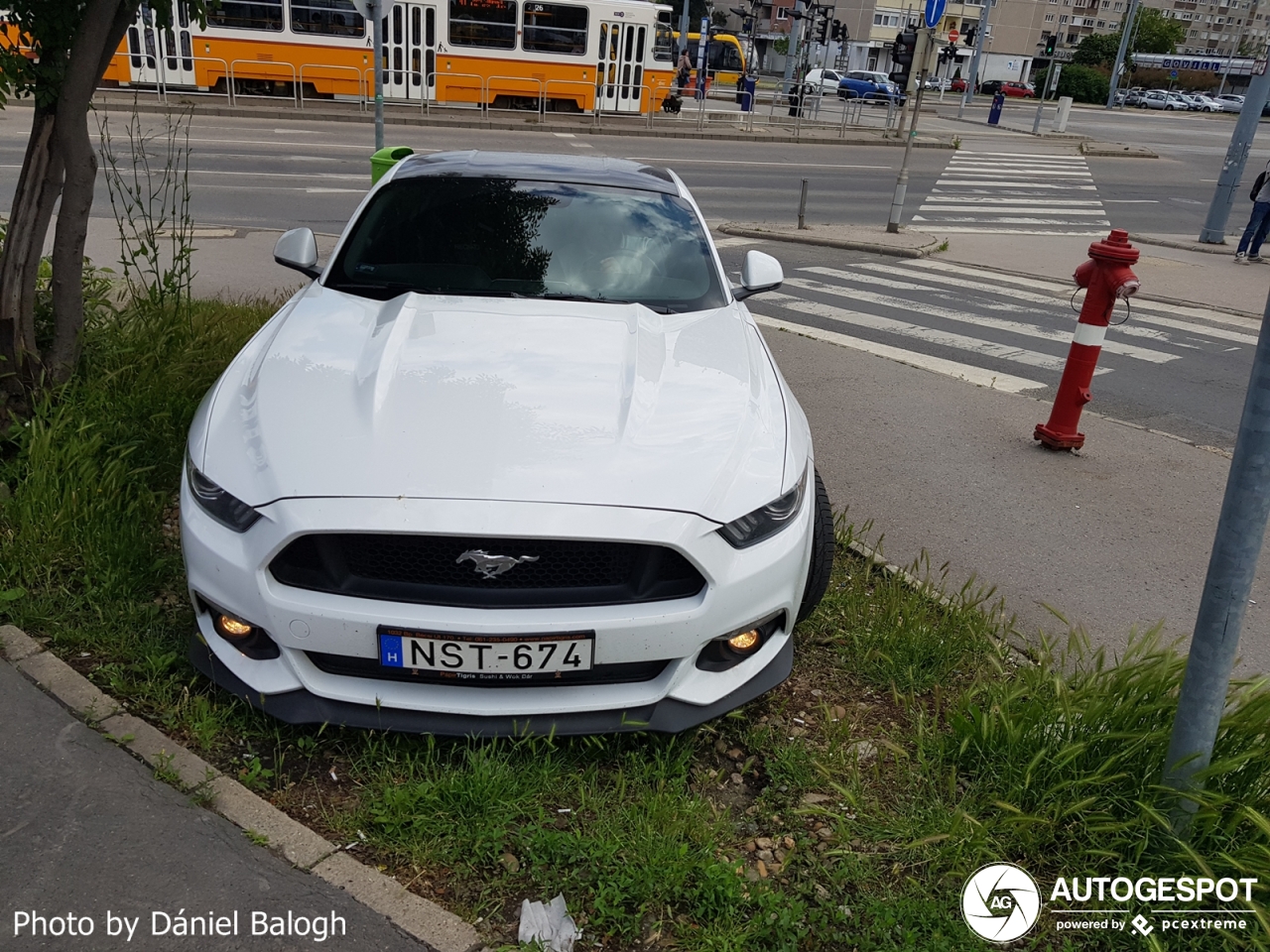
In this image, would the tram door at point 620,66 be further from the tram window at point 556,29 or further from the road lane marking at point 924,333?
the road lane marking at point 924,333

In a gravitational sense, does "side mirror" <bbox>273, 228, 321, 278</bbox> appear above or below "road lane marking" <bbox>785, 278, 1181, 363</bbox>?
above

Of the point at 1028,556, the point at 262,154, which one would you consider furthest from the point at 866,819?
the point at 262,154

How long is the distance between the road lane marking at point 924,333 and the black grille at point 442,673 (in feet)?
23.1

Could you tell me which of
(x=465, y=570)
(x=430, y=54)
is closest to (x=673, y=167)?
(x=430, y=54)

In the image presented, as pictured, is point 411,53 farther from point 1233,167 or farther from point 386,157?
point 386,157

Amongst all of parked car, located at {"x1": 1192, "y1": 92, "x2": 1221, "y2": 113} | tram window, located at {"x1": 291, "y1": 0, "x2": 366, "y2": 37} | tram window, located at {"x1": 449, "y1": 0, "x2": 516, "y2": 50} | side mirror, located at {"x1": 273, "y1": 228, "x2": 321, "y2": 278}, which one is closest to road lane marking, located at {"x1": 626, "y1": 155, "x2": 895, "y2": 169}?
tram window, located at {"x1": 449, "y1": 0, "x2": 516, "y2": 50}

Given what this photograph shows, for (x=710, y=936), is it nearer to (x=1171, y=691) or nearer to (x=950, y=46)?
(x=1171, y=691)

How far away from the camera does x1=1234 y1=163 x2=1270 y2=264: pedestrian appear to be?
16.0 m

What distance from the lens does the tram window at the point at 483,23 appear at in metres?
26.7

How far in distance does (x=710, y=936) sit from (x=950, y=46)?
41341 mm

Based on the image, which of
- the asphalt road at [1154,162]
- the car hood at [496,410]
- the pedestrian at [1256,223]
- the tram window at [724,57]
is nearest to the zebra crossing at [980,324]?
the car hood at [496,410]

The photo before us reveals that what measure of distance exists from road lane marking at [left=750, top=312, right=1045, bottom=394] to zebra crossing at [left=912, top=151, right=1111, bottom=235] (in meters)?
9.85

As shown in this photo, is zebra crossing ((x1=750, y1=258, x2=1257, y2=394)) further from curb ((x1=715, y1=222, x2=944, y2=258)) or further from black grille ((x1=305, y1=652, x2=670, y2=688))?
black grille ((x1=305, y1=652, x2=670, y2=688))

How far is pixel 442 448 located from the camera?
2883 millimetres
